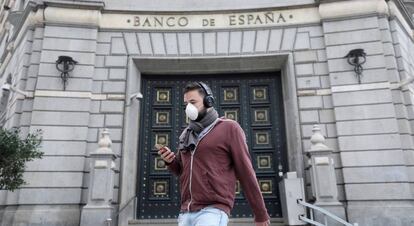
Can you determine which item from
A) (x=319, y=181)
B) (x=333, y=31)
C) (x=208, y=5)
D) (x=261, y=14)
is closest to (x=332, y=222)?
(x=319, y=181)

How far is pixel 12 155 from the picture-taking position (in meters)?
8.98

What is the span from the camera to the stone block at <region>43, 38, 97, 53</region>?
41.7 feet

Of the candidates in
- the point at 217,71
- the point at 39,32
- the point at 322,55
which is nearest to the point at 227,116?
the point at 217,71

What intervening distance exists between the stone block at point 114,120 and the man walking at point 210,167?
29.1 feet

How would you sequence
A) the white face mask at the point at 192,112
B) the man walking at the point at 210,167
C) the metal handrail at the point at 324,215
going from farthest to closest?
the metal handrail at the point at 324,215, the white face mask at the point at 192,112, the man walking at the point at 210,167

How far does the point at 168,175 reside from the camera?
12.7 meters

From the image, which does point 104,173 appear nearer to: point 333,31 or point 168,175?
point 168,175

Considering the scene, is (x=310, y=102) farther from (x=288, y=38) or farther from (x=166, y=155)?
(x=166, y=155)

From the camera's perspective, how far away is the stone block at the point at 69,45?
1270cm

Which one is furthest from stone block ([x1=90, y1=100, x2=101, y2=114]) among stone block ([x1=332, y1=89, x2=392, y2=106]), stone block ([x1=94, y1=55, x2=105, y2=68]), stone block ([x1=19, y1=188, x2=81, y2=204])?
stone block ([x1=332, y1=89, x2=392, y2=106])

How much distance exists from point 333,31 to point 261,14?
2503 mm

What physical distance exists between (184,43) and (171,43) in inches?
17.6

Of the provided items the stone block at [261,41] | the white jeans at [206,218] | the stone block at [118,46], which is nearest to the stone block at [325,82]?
the stone block at [261,41]

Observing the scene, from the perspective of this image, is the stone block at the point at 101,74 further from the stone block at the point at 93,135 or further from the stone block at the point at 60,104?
the stone block at the point at 93,135
